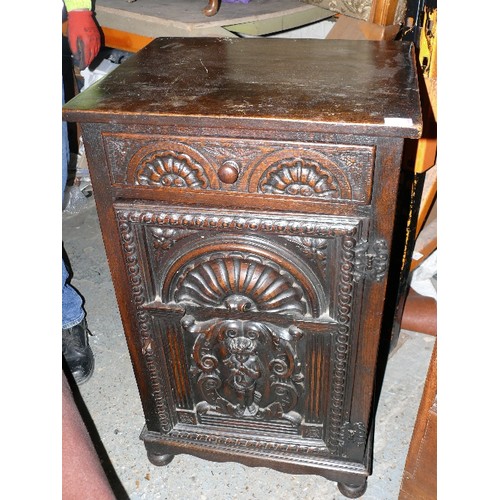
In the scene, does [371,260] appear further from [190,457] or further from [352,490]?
[190,457]

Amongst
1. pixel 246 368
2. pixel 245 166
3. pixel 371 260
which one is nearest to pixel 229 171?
pixel 245 166

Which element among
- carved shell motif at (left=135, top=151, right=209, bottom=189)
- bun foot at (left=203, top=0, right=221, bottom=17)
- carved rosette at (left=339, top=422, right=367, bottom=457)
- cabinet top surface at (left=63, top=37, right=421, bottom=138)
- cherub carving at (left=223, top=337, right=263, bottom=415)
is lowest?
carved rosette at (left=339, top=422, right=367, bottom=457)

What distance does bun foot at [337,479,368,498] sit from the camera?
3.98ft

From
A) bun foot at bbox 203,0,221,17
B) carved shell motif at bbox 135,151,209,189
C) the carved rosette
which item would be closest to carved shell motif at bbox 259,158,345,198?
carved shell motif at bbox 135,151,209,189

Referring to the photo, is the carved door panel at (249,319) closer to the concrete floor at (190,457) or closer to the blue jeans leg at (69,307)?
the concrete floor at (190,457)

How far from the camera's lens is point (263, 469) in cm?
131

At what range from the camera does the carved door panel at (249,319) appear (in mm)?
907

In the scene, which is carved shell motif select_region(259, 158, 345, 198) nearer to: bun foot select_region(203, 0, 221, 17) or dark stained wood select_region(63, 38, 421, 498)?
dark stained wood select_region(63, 38, 421, 498)

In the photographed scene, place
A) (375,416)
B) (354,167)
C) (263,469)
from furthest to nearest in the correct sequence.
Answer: (375,416), (263,469), (354,167)

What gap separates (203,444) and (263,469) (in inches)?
7.3

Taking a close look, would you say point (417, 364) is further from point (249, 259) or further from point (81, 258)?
point (81, 258)

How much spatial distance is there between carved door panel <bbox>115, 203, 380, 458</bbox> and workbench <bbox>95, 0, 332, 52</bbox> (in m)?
0.92

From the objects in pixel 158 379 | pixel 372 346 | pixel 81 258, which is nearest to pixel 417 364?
pixel 372 346

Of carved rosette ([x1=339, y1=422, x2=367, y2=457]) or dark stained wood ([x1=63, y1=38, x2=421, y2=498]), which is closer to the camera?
dark stained wood ([x1=63, y1=38, x2=421, y2=498])
